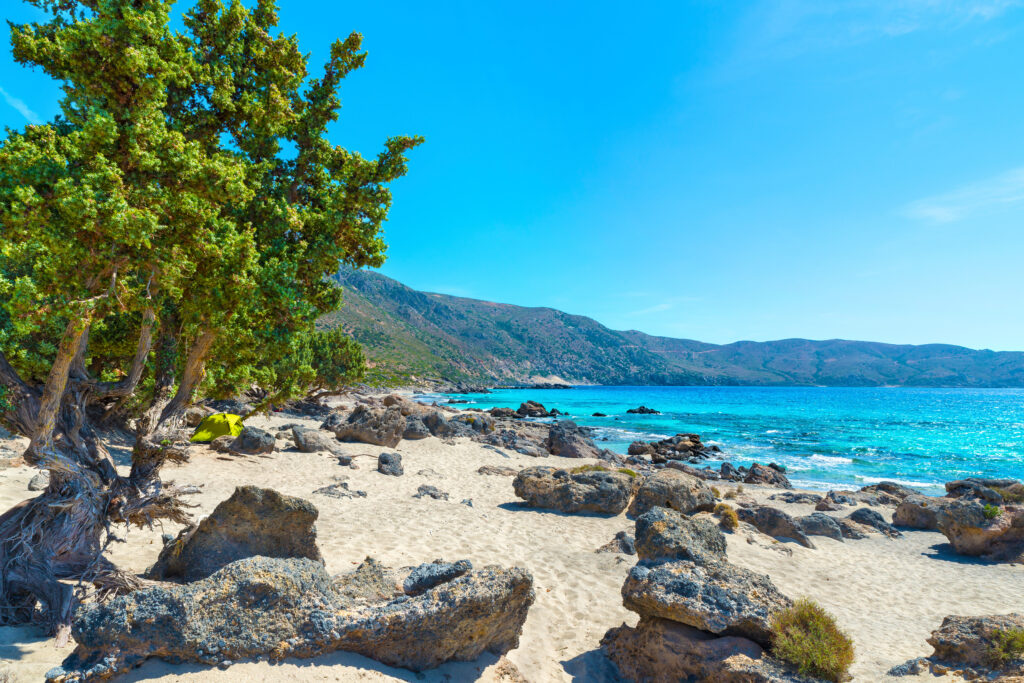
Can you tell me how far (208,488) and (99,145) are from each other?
9.90 meters

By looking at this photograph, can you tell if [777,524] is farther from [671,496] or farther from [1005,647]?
[1005,647]

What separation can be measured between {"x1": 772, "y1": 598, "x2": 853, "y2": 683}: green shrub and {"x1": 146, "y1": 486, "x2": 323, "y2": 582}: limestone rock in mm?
6173

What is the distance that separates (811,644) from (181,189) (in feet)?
29.9

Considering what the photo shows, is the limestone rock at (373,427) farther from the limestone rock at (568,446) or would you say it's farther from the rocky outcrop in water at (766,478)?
the rocky outcrop in water at (766,478)

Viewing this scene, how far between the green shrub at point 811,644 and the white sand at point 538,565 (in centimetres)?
130

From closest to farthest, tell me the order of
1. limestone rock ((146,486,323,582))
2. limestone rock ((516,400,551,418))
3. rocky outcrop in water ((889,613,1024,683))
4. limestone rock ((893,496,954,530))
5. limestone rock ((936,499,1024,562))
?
rocky outcrop in water ((889,613,1024,683)) < limestone rock ((146,486,323,582)) < limestone rock ((936,499,1024,562)) < limestone rock ((893,496,954,530)) < limestone rock ((516,400,551,418))

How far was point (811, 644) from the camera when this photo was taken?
5164 mm

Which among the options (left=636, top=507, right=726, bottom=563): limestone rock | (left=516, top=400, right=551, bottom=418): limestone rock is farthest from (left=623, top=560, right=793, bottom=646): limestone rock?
(left=516, top=400, right=551, bottom=418): limestone rock

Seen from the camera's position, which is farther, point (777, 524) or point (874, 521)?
point (874, 521)

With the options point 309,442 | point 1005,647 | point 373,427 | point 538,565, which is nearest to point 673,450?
point 373,427

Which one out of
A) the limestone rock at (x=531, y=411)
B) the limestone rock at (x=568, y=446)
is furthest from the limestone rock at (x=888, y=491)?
the limestone rock at (x=531, y=411)

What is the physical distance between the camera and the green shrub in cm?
504

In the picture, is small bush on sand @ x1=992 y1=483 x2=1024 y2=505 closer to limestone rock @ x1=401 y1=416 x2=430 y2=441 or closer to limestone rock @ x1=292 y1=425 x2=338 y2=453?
limestone rock @ x1=401 y1=416 x2=430 y2=441

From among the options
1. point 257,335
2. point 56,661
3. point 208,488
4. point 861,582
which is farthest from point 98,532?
point 861,582
